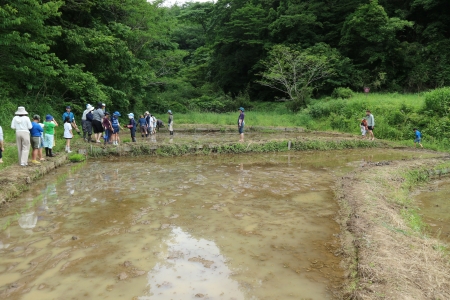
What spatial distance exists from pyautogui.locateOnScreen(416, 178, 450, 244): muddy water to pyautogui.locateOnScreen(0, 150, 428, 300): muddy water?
1804 millimetres

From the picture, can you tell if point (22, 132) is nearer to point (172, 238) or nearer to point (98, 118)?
point (98, 118)

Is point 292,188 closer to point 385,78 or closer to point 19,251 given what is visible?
point 19,251

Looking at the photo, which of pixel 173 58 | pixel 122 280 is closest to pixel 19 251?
pixel 122 280

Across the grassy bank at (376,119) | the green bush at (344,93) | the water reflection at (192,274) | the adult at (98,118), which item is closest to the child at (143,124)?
the adult at (98,118)

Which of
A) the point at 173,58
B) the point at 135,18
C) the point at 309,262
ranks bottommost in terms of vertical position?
the point at 309,262

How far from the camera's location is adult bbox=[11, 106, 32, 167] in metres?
8.72

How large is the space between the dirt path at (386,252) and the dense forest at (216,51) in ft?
48.4

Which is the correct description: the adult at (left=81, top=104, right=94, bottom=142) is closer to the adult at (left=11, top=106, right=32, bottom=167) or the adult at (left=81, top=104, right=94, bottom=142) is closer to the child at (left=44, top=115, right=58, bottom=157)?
the child at (left=44, top=115, right=58, bottom=157)

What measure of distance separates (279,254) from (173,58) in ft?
87.4

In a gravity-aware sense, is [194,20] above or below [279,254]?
above

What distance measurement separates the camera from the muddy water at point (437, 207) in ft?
19.5

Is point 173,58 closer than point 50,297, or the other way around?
point 50,297

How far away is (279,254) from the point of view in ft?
15.6

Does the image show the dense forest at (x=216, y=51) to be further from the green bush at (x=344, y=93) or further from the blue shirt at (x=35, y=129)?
the blue shirt at (x=35, y=129)
